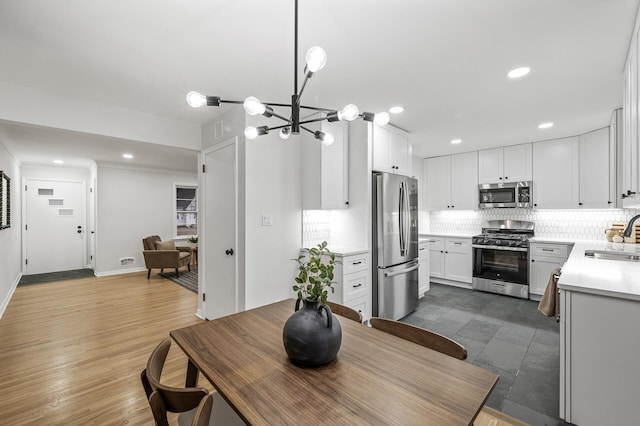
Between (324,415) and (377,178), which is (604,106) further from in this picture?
(324,415)

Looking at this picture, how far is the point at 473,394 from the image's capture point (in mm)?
958

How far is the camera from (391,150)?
3.66 meters

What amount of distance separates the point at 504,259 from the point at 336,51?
165 inches

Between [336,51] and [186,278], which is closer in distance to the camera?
[336,51]

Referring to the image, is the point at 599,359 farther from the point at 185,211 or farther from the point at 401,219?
the point at 185,211

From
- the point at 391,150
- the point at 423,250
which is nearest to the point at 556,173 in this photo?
the point at 423,250

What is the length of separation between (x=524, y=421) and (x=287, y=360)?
1771 mm

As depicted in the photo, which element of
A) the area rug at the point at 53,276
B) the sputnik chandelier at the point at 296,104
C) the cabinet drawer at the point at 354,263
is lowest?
the area rug at the point at 53,276

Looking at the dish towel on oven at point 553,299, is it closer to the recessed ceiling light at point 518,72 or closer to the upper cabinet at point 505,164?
the recessed ceiling light at point 518,72

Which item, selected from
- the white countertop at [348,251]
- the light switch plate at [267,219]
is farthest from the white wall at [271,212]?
the white countertop at [348,251]

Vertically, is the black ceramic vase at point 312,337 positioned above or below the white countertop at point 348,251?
below

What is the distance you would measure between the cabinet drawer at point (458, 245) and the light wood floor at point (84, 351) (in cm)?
425

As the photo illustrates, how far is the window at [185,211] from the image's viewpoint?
24.1 feet

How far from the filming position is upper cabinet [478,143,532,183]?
15.0ft
